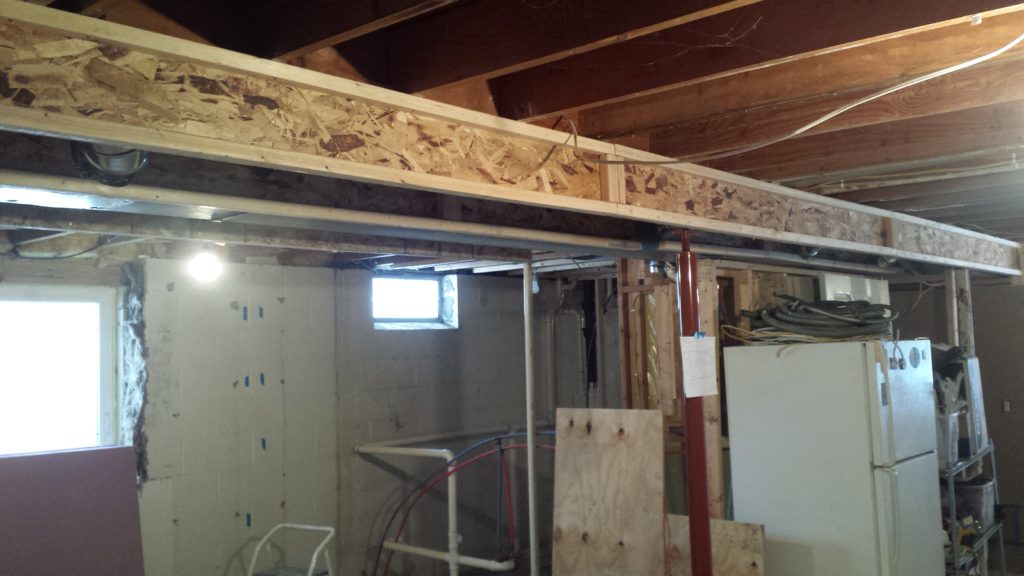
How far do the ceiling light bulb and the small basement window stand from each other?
4.10ft

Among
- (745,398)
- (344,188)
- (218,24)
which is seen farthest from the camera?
(745,398)

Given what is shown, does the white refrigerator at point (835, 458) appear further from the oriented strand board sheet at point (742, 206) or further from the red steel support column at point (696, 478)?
the red steel support column at point (696, 478)

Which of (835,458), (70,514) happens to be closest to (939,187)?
(835,458)

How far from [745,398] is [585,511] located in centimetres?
96

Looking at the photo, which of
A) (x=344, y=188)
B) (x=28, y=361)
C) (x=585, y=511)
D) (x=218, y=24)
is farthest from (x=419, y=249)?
(x=28, y=361)

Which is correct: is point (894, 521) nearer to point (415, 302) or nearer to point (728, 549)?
point (728, 549)

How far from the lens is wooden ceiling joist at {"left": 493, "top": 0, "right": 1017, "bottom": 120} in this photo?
1.89m

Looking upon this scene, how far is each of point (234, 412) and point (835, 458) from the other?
2.99m

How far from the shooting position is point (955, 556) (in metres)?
4.14

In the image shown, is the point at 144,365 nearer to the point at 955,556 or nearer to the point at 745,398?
the point at 745,398

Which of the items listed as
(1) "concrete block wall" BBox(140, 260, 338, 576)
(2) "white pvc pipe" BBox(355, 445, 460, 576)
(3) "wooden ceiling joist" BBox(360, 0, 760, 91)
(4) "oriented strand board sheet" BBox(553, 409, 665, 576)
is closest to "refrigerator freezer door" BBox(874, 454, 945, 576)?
(4) "oriented strand board sheet" BBox(553, 409, 665, 576)

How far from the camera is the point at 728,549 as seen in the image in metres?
3.41

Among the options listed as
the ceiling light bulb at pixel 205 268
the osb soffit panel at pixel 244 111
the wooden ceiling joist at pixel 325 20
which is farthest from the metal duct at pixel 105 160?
the ceiling light bulb at pixel 205 268

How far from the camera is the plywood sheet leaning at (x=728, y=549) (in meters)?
3.36
